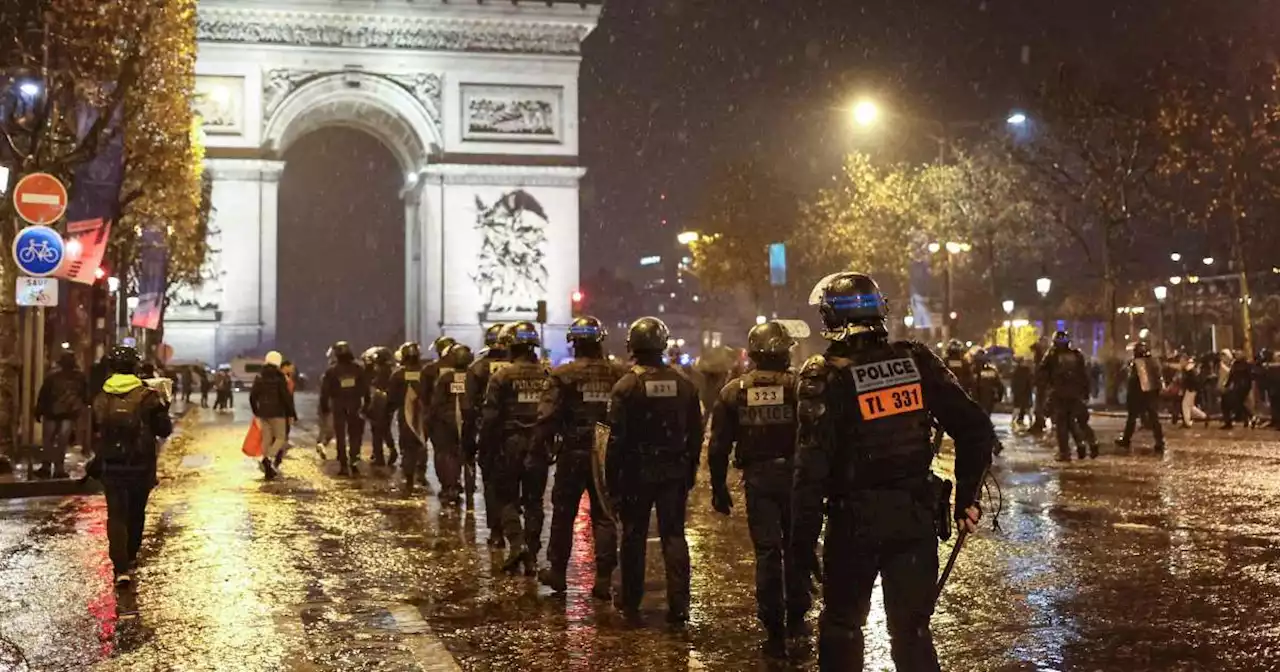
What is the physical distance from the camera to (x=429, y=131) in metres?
46.9

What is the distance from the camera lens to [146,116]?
25.2m

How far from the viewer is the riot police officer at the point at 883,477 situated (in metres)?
4.73

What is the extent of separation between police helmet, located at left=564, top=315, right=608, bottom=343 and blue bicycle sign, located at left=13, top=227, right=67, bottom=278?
10032 millimetres

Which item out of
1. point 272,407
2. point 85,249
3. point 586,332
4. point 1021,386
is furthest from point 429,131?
point 586,332

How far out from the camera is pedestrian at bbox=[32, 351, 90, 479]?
614 inches

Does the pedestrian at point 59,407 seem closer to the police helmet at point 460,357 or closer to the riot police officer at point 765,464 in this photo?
the police helmet at point 460,357

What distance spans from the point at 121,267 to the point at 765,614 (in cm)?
2752

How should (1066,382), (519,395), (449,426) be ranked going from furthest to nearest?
(1066,382)
(449,426)
(519,395)

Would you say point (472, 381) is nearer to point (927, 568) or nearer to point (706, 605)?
point (706, 605)

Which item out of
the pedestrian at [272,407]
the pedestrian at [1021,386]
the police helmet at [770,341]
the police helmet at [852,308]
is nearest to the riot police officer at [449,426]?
the pedestrian at [272,407]

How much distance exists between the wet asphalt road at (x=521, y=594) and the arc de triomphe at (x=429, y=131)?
33.0 meters

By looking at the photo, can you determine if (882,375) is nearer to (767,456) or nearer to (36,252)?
(767,456)

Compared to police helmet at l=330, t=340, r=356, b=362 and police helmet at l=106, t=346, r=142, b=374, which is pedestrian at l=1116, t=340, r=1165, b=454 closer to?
police helmet at l=330, t=340, r=356, b=362

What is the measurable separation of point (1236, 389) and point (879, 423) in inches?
909
